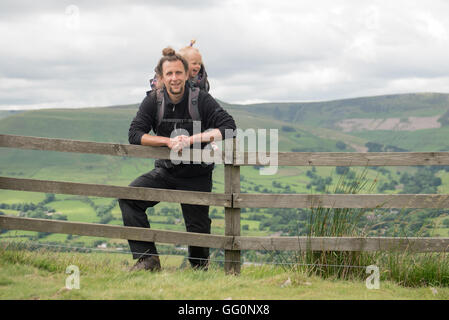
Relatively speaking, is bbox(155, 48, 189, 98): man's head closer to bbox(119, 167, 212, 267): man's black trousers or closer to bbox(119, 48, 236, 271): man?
bbox(119, 48, 236, 271): man

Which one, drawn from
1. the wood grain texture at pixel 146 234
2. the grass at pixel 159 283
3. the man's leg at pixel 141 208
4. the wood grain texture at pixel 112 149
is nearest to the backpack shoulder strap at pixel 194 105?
the wood grain texture at pixel 112 149

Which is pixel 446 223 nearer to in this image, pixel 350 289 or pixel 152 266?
pixel 350 289

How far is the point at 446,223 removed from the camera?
637 centimetres

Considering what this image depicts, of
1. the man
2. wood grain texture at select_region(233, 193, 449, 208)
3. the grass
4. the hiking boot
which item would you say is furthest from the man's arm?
the grass

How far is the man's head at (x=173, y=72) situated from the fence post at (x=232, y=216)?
89 centimetres

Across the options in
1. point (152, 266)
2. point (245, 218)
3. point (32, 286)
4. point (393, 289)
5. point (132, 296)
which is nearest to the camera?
point (132, 296)

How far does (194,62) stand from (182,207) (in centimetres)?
179

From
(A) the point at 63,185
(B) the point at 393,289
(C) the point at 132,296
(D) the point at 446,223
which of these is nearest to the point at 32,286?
(C) the point at 132,296

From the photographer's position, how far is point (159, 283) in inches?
213

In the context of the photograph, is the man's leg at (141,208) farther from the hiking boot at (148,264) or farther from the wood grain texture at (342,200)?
the wood grain texture at (342,200)

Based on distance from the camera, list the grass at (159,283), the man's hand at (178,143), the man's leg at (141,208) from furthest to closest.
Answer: the man's leg at (141,208) → the man's hand at (178,143) → the grass at (159,283)

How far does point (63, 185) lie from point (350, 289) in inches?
141

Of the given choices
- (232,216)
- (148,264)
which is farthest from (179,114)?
(148,264)

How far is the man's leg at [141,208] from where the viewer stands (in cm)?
636
